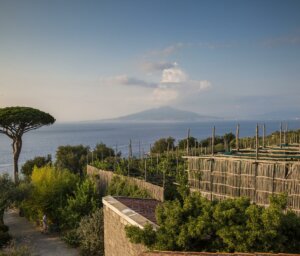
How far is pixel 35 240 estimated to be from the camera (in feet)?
45.9

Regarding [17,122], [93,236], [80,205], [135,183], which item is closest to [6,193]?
[80,205]

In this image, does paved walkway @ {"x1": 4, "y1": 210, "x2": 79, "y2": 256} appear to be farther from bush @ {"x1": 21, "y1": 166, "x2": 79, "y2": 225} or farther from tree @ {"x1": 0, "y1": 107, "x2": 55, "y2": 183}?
tree @ {"x1": 0, "y1": 107, "x2": 55, "y2": 183}

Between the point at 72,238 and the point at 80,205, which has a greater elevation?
the point at 80,205

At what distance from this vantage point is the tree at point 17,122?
2084cm

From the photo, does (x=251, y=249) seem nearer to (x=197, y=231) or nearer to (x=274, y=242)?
(x=274, y=242)

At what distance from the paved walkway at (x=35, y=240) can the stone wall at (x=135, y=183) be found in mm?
3694

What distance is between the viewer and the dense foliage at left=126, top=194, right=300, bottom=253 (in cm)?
539

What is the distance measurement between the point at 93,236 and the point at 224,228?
7180mm

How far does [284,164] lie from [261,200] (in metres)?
1.58

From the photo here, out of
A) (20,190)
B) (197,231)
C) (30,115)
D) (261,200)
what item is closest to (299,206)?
(261,200)

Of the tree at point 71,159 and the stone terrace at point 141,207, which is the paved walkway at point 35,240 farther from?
the tree at point 71,159

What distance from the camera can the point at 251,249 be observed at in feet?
17.8

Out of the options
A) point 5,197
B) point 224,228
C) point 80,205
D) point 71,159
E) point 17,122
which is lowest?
point 80,205

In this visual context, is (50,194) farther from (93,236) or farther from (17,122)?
(17,122)
